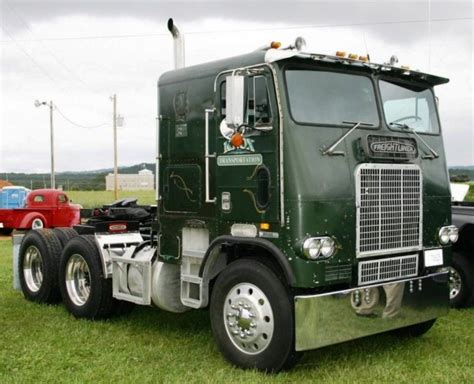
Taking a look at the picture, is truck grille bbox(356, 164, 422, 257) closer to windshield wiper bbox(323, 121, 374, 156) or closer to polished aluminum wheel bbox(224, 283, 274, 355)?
windshield wiper bbox(323, 121, 374, 156)

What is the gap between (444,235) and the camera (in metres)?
6.66

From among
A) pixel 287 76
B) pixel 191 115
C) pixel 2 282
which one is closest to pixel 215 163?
pixel 191 115

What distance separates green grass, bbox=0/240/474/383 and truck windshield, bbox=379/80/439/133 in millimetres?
2272

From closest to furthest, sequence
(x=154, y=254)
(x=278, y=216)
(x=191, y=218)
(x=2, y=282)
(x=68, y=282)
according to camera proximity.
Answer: (x=278, y=216) < (x=191, y=218) < (x=154, y=254) < (x=68, y=282) < (x=2, y=282)

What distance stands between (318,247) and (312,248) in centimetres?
7

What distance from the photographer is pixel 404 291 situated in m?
6.11

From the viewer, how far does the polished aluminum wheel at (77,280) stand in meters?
8.26

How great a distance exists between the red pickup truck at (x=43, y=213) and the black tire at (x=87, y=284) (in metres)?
13.4

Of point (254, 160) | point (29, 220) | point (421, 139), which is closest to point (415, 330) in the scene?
point (421, 139)

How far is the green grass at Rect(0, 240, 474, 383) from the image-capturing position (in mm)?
5707

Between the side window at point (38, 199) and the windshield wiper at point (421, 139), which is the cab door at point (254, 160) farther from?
the side window at point (38, 199)

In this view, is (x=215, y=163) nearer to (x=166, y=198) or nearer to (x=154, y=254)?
(x=166, y=198)

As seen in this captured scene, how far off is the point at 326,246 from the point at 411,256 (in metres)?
1.23

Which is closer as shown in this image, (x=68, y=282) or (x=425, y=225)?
(x=425, y=225)
